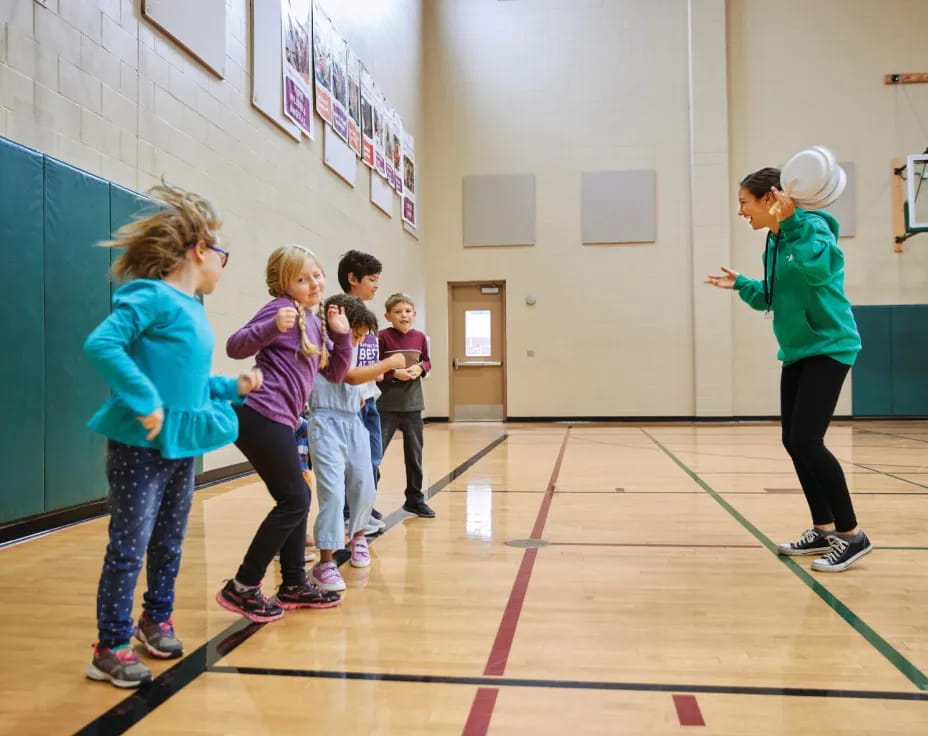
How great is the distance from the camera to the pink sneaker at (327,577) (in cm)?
269

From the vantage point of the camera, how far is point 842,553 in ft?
9.65

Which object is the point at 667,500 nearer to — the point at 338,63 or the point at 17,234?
the point at 17,234

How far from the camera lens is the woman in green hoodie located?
2.92m

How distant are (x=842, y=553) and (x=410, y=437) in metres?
2.09

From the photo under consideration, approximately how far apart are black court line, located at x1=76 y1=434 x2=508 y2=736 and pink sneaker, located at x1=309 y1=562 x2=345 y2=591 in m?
0.35

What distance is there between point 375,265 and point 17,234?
1.80 metres

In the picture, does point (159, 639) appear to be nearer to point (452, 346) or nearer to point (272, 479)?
point (272, 479)

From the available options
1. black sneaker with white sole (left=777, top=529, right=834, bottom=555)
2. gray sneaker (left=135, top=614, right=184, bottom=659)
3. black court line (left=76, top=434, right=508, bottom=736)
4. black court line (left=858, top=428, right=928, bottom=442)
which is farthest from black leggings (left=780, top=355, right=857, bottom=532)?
black court line (left=858, top=428, right=928, bottom=442)

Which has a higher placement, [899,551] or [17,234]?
[17,234]

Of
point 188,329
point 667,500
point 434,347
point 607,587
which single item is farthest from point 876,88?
point 188,329

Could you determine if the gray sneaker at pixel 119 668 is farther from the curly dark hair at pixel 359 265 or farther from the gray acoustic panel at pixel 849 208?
the gray acoustic panel at pixel 849 208

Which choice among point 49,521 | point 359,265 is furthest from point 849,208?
point 49,521

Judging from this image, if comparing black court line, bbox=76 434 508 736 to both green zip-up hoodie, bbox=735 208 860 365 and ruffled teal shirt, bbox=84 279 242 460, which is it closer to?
ruffled teal shirt, bbox=84 279 242 460

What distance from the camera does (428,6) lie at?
13039mm
